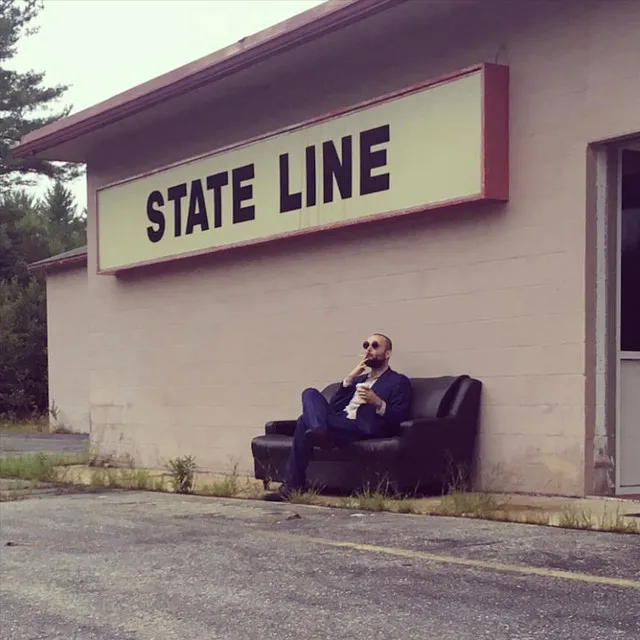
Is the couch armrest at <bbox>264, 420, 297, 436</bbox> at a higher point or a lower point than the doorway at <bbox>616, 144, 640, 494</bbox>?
lower

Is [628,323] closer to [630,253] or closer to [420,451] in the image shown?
[630,253]

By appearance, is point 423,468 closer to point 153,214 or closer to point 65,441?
point 153,214

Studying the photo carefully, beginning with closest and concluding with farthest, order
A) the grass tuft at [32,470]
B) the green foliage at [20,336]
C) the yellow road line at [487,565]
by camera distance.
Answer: the yellow road line at [487,565]
the grass tuft at [32,470]
the green foliage at [20,336]

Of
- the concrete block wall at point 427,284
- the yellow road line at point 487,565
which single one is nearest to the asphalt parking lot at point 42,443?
the concrete block wall at point 427,284

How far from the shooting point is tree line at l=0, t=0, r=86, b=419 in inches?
1009

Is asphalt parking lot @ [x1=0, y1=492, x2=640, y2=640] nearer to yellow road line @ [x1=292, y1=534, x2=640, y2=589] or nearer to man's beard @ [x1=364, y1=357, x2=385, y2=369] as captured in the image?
yellow road line @ [x1=292, y1=534, x2=640, y2=589]

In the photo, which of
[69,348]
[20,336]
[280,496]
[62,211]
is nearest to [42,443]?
[69,348]

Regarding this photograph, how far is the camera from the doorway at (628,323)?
8477 mm

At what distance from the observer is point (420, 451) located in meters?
8.62

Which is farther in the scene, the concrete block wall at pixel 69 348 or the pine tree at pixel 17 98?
the pine tree at pixel 17 98

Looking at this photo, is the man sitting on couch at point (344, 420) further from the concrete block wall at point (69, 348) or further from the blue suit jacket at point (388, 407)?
the concrete block wall at point (69, 348)

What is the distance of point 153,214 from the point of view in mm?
13266

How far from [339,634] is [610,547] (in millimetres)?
2253

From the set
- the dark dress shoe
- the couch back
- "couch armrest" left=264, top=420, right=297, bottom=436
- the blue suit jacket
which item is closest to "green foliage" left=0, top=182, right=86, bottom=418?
"couch armrest" left=264, top=420, right=297, bottom=436
